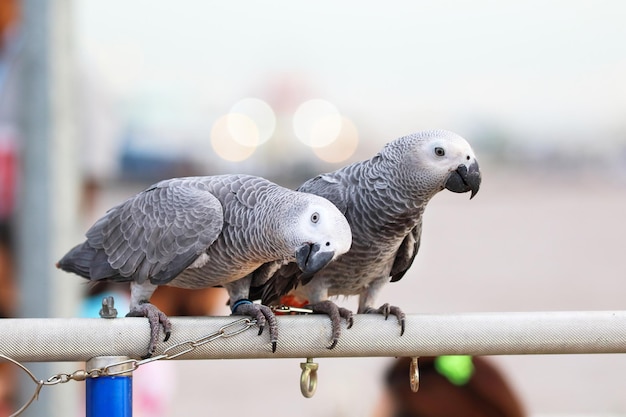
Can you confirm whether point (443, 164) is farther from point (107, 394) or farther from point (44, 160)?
point (44, 160)

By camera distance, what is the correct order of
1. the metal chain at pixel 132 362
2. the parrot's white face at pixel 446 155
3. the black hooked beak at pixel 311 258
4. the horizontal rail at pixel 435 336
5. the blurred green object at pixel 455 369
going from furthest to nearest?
the blurred green object at pixel 455 369 < the parrot's white face at pixel 446 155 < the black hooked beak at pixel 311 258 < the horizontal rail at pixel 435 336 < the metal chain at pixel 132 362

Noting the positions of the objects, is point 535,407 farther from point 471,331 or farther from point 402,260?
point 471,331


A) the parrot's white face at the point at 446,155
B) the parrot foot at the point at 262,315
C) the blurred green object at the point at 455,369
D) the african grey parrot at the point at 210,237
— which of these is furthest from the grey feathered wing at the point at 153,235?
the blurred green object at the point at 455,369

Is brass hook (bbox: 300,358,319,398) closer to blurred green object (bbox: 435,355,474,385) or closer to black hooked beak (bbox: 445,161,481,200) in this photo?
black hooked beak (bbox: 445,161,481,200)

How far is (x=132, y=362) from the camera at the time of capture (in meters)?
1.01

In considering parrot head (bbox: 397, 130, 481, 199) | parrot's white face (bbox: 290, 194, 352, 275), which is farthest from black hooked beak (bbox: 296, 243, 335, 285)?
parrot head (bbox: 397, 130, 481, 199)

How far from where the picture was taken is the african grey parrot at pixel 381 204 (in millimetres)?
1327

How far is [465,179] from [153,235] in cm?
49

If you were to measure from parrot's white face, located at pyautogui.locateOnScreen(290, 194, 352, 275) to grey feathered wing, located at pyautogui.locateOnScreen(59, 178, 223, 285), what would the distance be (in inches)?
5.7

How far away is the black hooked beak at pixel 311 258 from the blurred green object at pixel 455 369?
23.9 inches

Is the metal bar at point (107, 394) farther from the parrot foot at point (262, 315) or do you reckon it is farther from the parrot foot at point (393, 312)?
the parrot foot at point (393, 312)

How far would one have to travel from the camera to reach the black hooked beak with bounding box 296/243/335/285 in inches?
47.3

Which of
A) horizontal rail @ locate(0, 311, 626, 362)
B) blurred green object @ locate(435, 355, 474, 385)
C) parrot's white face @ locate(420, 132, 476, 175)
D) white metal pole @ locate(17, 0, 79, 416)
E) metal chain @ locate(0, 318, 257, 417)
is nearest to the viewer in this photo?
metal chain @ locate(0, 318, 257, 417)

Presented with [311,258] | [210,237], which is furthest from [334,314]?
[210,237]
